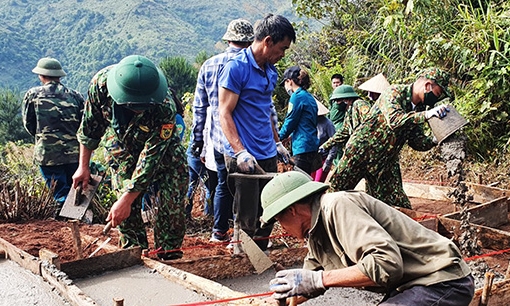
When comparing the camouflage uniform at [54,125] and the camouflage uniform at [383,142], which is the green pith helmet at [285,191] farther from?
the camouflage uniform at [54,125]

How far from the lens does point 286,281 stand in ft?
7.38

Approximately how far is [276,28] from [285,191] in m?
1.80

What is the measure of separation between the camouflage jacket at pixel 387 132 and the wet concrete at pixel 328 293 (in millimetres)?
1155

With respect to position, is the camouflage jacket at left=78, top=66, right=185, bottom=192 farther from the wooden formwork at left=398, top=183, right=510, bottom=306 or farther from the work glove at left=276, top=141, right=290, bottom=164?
the wooden formwork at left=398, top=183, right=510, bottom=306

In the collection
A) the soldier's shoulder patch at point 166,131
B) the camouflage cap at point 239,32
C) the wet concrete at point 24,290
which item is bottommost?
the wet concrete at point 24,290

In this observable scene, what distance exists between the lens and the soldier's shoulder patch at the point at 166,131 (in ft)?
11.9

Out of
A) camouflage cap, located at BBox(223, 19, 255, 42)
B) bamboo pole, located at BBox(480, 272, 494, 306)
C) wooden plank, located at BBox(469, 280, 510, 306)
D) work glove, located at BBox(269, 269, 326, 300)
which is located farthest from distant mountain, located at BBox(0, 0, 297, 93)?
work glove, located at BBox(269, 269, 326, 300)

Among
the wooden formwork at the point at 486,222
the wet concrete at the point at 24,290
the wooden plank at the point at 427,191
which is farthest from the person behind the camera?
the wooden plank at the point at 427,191

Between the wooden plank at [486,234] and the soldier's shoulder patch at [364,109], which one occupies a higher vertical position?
the soldier's shoulder patch at [364,109]

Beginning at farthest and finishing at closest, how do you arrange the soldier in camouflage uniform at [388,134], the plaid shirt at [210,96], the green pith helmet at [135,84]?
the plaid shirt at [210,96]
the soldier in camouflage uniform at [388,134]
the green pith helmet at [135,84]

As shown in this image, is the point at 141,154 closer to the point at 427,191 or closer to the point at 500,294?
the point at 500,294

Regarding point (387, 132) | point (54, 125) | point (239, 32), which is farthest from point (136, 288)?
point (54, 125)

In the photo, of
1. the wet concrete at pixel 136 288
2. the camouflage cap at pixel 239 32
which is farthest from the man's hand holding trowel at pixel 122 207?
the camouflage cap at pixel 239 32

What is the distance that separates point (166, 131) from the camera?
3650mm
